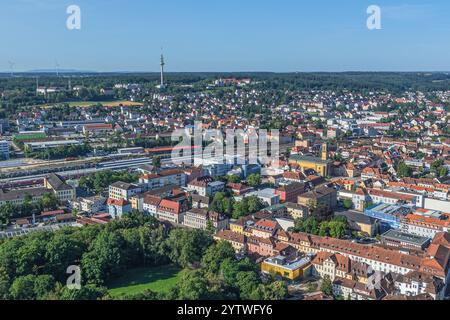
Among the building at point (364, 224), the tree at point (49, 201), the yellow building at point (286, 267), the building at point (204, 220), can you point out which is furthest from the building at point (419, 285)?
the tree at point (49, 201)

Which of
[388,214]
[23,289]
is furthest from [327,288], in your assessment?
[23,289]

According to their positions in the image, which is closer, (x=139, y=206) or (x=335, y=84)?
(x=139, y=206)

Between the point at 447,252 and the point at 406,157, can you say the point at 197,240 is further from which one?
the point at 406,157

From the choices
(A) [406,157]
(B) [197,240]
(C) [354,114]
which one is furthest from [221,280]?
(C) [354,114]

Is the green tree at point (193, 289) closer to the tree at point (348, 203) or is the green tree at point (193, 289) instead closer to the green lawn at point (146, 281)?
the green lawn at point (146, 281)

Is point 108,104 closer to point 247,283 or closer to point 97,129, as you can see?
point 97,129
